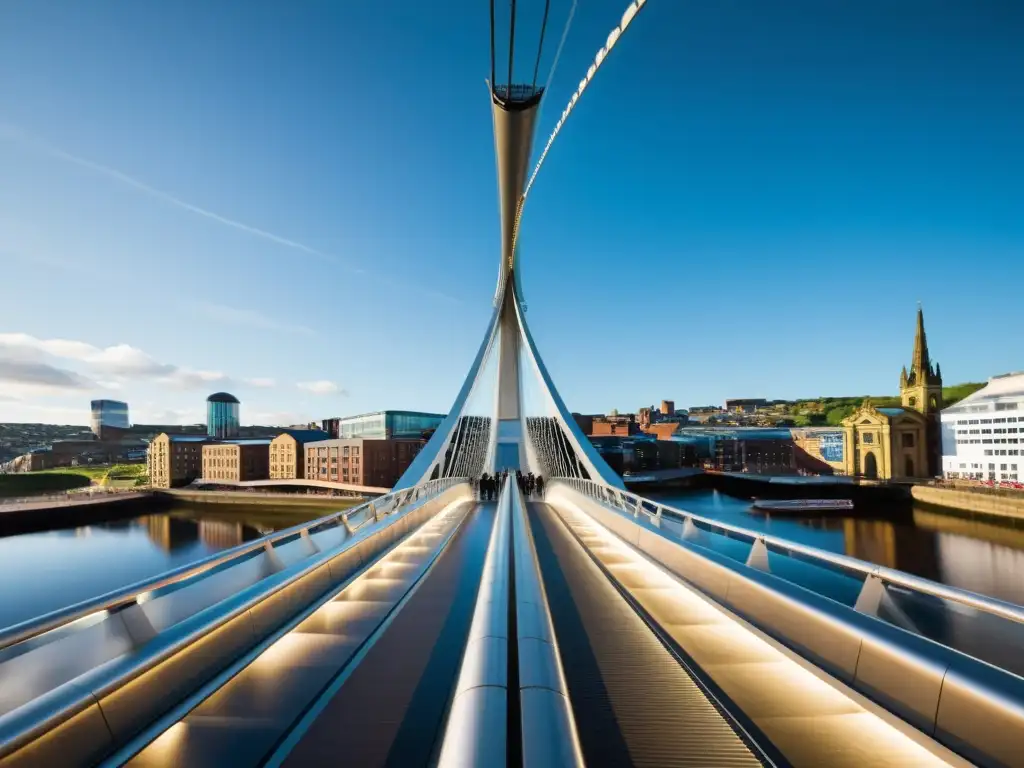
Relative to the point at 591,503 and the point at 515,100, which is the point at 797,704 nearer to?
the point at 591,503

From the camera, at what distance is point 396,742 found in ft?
7.10

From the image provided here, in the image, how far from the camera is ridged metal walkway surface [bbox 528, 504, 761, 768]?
215 centimetres

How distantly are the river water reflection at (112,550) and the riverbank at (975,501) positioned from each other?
43.6 metres

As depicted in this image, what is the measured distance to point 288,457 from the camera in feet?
161

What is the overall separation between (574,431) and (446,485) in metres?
4.56

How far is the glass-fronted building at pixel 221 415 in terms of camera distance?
289 feet

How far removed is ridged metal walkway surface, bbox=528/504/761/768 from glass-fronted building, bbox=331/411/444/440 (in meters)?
49.1

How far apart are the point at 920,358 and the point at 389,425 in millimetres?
59922

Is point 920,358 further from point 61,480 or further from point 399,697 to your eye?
point 61,480

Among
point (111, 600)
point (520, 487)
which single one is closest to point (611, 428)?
point (520, 487)

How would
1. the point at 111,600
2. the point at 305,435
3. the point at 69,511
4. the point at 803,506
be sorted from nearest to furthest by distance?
1. the point at 111,600
2. the point at 69,511
3. the point at 803,506
4. the point at 305,435

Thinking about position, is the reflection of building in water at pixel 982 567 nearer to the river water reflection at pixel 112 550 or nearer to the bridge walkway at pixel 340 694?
the bridge walkway at pixel 340 694

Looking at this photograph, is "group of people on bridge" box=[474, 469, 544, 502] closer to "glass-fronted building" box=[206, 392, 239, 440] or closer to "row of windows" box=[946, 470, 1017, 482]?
"row of windows" box=[946, 470, 1017, 482]

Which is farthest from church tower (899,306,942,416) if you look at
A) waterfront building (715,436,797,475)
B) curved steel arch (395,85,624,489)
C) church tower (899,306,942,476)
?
curved steel arch (395,85,624,489)
